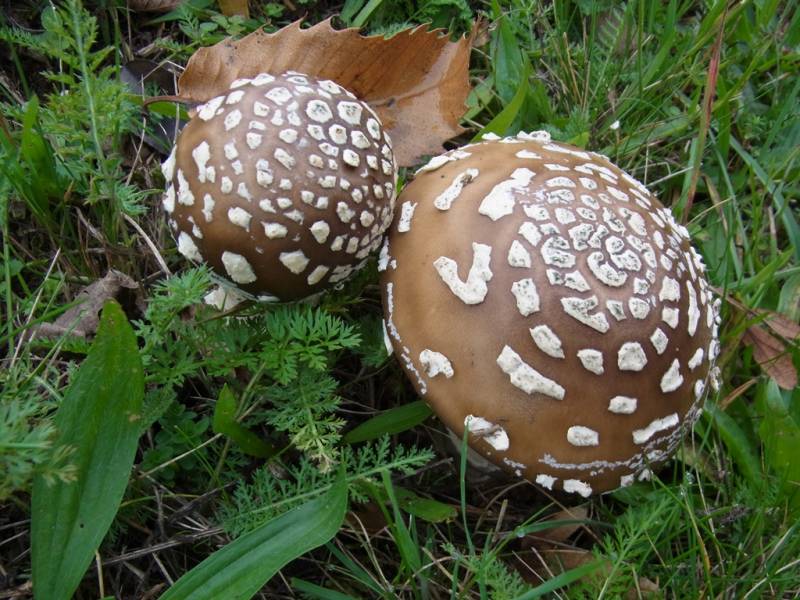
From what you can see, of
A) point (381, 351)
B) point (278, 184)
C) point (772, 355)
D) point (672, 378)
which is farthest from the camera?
point (772, 355)

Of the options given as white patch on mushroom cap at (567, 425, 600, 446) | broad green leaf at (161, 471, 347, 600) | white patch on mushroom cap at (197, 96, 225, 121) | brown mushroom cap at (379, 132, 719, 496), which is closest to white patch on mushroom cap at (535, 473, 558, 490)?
brown mushroom cap at (379, 132, 719, 496)

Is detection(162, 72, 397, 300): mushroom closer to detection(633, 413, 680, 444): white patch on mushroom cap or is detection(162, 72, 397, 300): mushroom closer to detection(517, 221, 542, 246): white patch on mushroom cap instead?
detection(517, 221, 542, 246): white patch on mushroom cap

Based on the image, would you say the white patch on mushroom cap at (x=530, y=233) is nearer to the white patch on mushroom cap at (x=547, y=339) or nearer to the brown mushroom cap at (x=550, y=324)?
the brown mushroom cap at (x=550, y=324)

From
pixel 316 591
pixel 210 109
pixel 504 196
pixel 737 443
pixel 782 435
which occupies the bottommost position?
pixel 316 591

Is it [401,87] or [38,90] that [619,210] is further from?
[38,90]

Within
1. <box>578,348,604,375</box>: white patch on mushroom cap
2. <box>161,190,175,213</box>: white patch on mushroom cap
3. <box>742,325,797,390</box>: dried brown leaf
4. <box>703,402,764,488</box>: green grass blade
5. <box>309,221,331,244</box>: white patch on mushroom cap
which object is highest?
<box>309,221,331,244</box>: white patch on mushroom cap

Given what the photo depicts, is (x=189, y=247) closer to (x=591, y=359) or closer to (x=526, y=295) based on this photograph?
(x=526, y=295)

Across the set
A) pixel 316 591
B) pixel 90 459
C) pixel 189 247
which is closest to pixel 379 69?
pixel 189 247

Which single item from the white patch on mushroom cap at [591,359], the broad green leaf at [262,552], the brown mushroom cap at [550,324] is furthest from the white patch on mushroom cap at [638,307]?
the broad green leaf at [262,552]

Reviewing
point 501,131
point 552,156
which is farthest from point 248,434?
point 501,131
